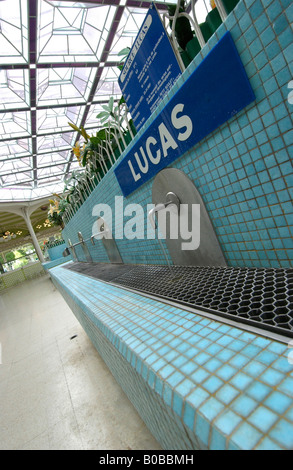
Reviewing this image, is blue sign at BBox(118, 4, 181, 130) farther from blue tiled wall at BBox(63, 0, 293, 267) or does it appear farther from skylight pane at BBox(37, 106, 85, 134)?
skylight pane at BBox(37, 106, 85, 134)

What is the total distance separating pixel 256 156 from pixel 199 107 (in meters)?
0.36

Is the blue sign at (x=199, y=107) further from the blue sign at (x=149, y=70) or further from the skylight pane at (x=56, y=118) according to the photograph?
the skylight pane at (x=56, y=118)

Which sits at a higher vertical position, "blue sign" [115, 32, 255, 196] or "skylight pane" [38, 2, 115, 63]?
"skylight pane" [38, 2, 115, 63]

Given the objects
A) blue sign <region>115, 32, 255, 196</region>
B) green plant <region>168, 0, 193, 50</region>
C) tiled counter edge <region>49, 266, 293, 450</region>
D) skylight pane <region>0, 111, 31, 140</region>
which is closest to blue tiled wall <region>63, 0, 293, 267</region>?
blue sign <region>115, 32, 255, 196</region>

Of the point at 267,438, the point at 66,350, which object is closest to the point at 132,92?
the point at 267,438

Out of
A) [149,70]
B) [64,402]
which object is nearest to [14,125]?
[149,70]

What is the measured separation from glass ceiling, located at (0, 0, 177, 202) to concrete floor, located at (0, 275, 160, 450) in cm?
632

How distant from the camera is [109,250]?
326cm

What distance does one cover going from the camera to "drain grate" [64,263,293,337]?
2.44ft

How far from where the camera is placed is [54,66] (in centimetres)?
870

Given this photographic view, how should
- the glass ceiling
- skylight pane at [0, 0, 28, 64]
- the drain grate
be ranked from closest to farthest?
the drain grate < skylight pane at [0, 0, 28, 64] < the glass ceiling

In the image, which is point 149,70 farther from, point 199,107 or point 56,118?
point 56,118

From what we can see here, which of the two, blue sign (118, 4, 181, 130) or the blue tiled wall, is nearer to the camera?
the blue tiled wall
